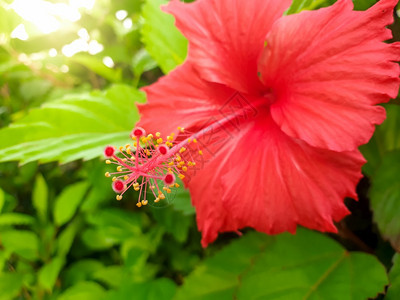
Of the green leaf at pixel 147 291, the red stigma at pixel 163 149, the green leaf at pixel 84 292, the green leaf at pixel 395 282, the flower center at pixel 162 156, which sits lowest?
the green leaf at pixel 395 282

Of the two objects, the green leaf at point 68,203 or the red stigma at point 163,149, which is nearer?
the red stigma at point 163,149

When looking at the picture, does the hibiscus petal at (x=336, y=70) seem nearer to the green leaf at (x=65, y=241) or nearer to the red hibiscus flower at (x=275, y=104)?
the red hibiscus flower at (x=275, y=104)

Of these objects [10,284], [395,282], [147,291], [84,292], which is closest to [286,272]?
[395,282]

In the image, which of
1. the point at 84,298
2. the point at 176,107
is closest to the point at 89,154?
the point at 176,107

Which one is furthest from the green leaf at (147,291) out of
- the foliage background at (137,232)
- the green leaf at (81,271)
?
the green leaf at (81,271)

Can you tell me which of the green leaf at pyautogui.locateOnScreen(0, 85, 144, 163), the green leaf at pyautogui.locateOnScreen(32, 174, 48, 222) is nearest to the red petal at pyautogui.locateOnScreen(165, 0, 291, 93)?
the green leaf at pyautogui.locateOnScreen(0, 85, 144, 163)

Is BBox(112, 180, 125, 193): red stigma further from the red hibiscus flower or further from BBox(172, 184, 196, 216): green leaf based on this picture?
BBox(172, 184, 196, 216): green leaf

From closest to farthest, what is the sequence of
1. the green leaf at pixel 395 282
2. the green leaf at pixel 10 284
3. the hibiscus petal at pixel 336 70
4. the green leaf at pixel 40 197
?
the hibiscus petal at pixel 336 70 → the green leaf at pixel 395 282 → the green leaf at pixel 10 284 → the green leaf at pixel 40 197

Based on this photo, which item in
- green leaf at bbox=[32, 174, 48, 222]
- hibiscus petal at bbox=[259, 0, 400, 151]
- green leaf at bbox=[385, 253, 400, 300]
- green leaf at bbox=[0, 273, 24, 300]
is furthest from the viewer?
green leaf at bbox=[32, 174, 48, 222]
